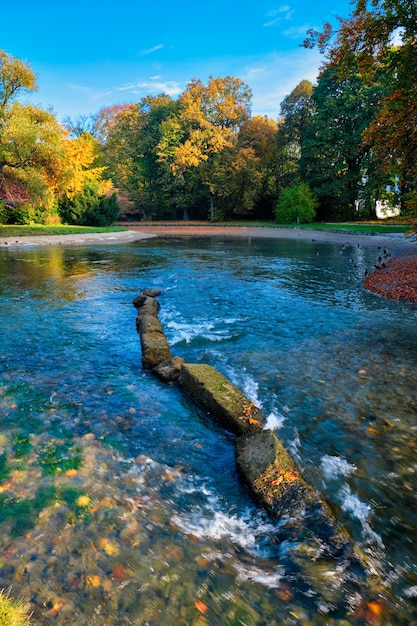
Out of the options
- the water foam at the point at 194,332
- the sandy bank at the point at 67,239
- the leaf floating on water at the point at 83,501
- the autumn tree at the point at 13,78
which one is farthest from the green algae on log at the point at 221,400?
the autumn tree at the point at 13,78

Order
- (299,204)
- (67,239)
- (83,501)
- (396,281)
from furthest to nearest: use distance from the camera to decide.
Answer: (299,204)
(67,239)
(396,281)
(83,501)

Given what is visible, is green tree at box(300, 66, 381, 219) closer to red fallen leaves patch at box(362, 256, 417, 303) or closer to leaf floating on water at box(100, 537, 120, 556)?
red fallen leaves patch at box(362, 256, 417, 303)

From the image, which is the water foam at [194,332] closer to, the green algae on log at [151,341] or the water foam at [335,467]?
the green algae on log at [151,341]

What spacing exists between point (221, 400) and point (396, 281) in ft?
30.3

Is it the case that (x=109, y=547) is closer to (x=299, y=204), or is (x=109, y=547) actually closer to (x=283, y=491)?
(x=283, y=491)

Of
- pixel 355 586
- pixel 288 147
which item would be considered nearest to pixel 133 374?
pixel 355 586

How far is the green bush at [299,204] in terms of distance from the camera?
39.7m

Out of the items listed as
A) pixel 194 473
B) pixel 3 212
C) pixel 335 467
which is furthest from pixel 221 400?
pixel 3 212

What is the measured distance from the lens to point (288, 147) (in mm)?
50844

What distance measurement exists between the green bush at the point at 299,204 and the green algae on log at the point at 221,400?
37803 millimetres

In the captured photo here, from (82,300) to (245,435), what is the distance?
297 inches

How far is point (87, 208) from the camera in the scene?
38.6 m

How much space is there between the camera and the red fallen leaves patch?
33.3 ft

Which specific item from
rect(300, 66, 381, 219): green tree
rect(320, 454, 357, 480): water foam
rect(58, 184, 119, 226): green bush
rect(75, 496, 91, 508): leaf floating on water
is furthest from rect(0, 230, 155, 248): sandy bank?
rect(320, 454, 357, 480): water foam
